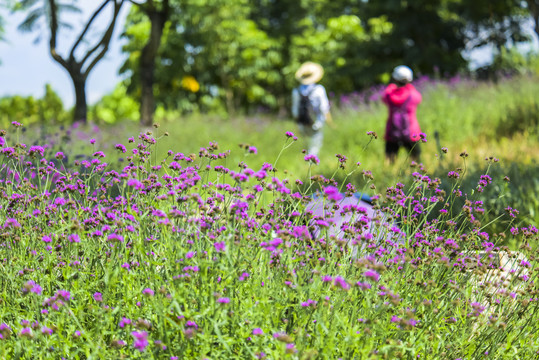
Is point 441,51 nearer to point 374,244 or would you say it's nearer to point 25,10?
point 25,10

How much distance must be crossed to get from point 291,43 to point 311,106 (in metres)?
16.5

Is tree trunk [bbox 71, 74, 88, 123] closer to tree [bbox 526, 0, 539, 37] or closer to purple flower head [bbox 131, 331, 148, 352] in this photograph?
tree [bbox 526, 0, 539, 37]

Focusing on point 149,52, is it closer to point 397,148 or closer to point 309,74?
point 309,74

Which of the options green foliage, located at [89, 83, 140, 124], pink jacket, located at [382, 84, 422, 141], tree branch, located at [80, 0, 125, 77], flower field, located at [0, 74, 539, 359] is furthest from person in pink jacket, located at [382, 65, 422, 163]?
green foliage, located at [89, 83, 140, 124]

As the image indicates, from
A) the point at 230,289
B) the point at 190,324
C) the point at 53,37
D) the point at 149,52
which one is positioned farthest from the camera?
the point at 53,37

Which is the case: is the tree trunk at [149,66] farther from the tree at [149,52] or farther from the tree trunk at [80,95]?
the tree trunk at [80,95]

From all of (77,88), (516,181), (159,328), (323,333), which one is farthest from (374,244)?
(77,88)

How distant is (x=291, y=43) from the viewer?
987 inches

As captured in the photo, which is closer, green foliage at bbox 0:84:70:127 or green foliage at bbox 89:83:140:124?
green foliage at bbox 0:84:70:127

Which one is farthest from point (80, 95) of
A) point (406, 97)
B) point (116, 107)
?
point (406, 97)

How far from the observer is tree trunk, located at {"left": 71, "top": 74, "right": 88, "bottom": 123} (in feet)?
50.1

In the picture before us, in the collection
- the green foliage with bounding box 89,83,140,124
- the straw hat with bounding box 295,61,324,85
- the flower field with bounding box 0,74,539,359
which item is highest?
the straw hat with bounding box 295,61,324,85

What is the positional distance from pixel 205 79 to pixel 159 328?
21003 mm

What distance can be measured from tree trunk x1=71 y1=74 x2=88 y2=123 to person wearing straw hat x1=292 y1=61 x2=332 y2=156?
25.2 ft
